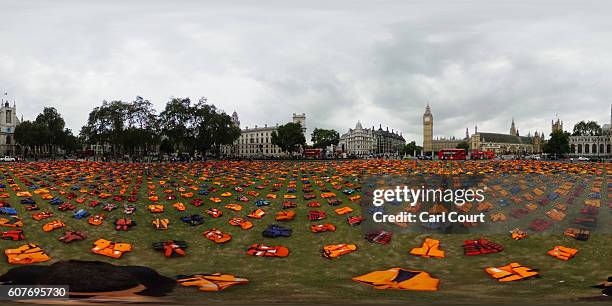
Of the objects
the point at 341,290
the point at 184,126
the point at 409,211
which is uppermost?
the point at 184,126

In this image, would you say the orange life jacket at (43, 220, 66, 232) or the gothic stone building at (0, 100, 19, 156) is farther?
the gothic stone building at (0, 100, 19, 156)

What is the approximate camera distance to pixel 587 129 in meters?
177

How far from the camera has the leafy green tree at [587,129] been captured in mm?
173875

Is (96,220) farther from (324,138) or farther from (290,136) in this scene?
(324,138)

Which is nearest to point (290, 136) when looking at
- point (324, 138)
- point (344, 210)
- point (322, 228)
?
point (324, 138)

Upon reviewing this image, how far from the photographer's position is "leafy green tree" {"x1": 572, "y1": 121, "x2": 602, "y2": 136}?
173875mm

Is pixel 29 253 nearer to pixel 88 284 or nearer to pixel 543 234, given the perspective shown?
pixel 88 284

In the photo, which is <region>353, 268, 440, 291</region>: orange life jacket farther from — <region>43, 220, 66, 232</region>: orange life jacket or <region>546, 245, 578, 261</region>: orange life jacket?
<region>43, 220, 66, 232</region>: orange life jacket

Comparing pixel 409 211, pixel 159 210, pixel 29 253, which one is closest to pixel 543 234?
pixel 409 211

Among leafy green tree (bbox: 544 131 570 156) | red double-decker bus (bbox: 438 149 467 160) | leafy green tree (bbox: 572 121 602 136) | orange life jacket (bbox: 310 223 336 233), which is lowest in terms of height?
orange life jacket (bbox: 310 223 336 233)

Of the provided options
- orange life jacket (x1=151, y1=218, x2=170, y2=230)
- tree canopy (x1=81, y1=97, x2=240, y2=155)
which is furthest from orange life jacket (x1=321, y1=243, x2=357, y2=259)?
tree canopy (x1=81, y1=97, x2=240, y2=155)

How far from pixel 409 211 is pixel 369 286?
28.0 feet

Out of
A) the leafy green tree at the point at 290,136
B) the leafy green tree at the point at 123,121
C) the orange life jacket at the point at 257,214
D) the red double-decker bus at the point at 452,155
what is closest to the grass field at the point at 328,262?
the orange life jacket at the point at 257,214

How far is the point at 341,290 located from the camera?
1266cm
